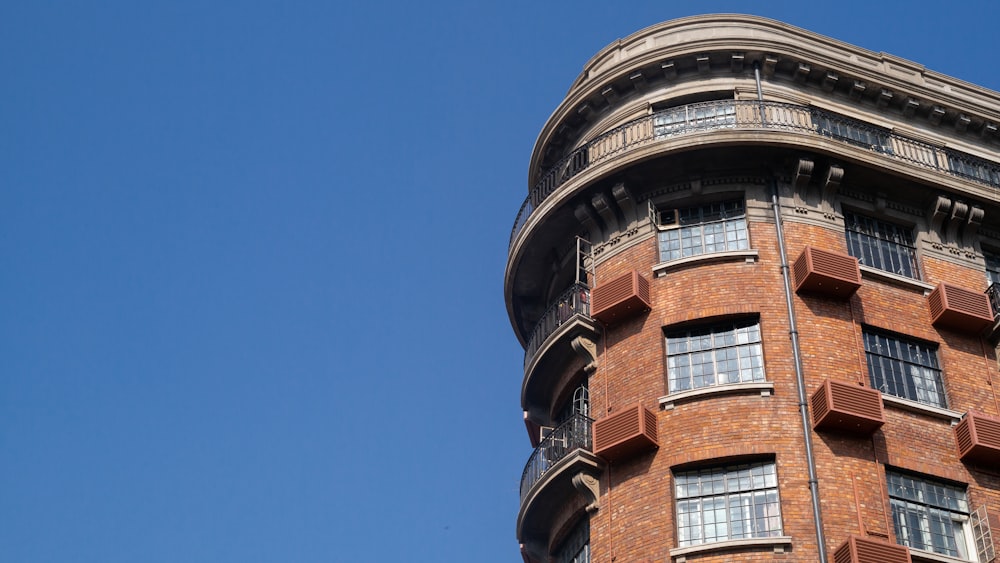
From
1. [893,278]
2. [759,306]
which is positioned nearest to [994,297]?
[893,278]

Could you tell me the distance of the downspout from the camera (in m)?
30.6

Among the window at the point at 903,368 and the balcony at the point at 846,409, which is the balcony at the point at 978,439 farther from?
the balcony at the point at 846,409

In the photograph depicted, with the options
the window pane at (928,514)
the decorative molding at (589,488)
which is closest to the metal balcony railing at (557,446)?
the decorative molding at (589,488)

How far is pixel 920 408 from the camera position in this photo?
111 feet

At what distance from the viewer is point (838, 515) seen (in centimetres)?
3095

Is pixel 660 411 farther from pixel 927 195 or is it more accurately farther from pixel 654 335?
pixel 927 195

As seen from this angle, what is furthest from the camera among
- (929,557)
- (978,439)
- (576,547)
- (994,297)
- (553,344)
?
(553,344)

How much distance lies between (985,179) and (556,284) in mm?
13406

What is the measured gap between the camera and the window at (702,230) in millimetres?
37031

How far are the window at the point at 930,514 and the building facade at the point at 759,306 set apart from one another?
0.06 metres

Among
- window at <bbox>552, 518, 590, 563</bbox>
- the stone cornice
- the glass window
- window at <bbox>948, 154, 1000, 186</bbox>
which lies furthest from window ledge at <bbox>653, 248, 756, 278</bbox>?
window at <bbox>948, 154, 1000, 186</bbox>

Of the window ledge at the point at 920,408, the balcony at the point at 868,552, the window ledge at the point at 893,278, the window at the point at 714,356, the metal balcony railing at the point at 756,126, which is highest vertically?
the metal balcony railing at the point at 756,126

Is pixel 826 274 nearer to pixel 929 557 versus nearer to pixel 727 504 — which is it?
pixel 727 504

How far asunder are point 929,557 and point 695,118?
14960 millimetres
